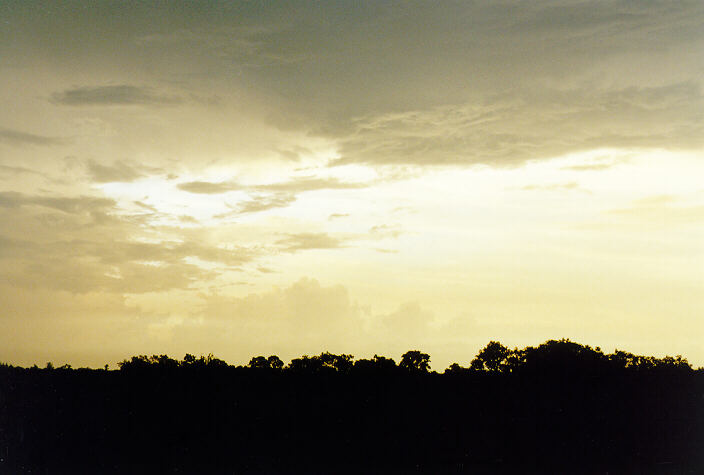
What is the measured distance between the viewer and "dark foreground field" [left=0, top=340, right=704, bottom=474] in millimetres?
43781

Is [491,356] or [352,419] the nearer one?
[352,419]

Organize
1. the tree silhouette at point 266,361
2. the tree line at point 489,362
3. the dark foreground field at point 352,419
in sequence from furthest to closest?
the tree silhouette at point 266,361 → the tree line at point 489,362 → the dark foreground field at point 352,419

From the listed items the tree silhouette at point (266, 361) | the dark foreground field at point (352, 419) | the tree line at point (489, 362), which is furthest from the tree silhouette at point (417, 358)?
the dark foreground field at point (352, 419)

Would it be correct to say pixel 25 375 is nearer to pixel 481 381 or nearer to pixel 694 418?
pixel 481 381

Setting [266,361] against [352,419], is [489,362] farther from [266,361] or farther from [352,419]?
[352,419]

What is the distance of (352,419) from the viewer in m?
49.8

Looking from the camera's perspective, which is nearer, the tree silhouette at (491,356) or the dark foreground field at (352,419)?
the dark foreground field at (352,419)

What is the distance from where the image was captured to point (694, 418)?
5225 centimetres

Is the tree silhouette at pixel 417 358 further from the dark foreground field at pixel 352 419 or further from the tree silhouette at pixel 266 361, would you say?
the dark foreground field at pixel 352 419

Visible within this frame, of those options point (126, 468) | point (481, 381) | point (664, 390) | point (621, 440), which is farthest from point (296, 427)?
point (664, 390)

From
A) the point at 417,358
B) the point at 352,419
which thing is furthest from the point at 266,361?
the point at 352,419

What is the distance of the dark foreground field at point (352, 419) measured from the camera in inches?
1724

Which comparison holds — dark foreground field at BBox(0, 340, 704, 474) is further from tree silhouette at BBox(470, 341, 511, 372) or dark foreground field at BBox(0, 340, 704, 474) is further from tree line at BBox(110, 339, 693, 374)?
tree silhouette at BBox(470, 341, 511, 372)

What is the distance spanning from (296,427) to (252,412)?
327cm
